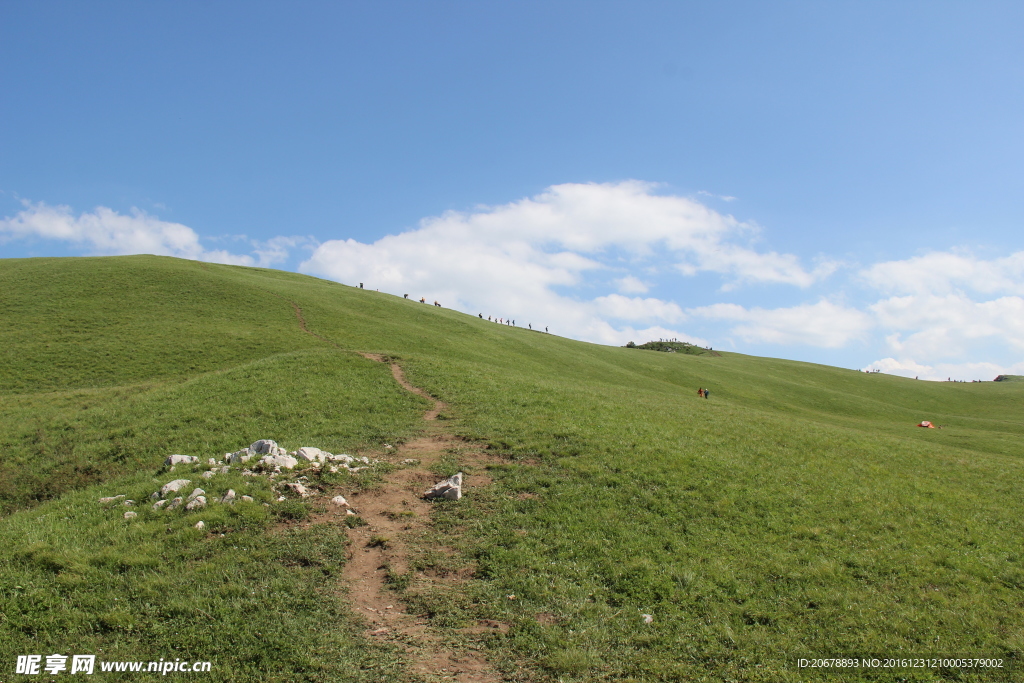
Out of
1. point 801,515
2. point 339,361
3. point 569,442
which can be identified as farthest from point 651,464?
point 339,361

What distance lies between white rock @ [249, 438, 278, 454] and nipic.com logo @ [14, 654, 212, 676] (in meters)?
9.10

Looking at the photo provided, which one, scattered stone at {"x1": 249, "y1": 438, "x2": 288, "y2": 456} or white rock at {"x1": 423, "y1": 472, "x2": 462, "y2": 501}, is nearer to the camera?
white rock at {"x1": 423, "y1": 472, "x2": 462, "y2": 501}

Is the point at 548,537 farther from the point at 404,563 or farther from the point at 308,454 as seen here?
the point at 308,454

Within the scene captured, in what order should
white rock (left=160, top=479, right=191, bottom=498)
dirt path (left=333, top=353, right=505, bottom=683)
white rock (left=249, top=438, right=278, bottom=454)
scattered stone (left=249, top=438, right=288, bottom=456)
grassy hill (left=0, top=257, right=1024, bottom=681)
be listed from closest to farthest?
1. dirt path (left=333, top=353, right=505, bottom=683)
2. grassy hill (left=0, top=257, right=1024, bottom=681)
3. white rock (left=160, top=479, right=191, bottom=498)
4. scattered stone (left=249, top=438, right=288, bottom=456)
5. white rock (left=249, top=438, right=278, bottom=454)

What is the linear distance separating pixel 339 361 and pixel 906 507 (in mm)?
31271

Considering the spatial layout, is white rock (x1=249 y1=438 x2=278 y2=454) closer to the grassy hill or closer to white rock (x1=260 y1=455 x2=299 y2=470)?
white rock (x1=260 y1=455 x2=299 y2=470)

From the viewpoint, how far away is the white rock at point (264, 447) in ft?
59.0

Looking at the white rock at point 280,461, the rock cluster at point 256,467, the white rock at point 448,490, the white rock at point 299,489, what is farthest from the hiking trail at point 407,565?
the white rock at point 280,461

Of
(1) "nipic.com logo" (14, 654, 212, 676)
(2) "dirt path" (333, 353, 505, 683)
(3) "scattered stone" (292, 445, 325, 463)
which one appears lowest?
(1) "nipic.com logo" (14, 654, 212, 676)

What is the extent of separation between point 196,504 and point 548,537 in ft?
31.1

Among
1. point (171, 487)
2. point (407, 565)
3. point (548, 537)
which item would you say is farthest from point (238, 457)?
point (548, 537)

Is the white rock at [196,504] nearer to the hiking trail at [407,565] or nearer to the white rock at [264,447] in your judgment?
the hiking trail at [407,565]

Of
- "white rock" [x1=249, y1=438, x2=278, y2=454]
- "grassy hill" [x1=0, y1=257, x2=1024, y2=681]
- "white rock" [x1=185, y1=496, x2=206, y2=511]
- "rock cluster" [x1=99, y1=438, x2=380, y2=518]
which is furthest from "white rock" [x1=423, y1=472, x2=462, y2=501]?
"white rock" [x1=185, y1=496, x2=206, y2=511]

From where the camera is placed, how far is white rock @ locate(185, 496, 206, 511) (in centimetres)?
A: 1386
